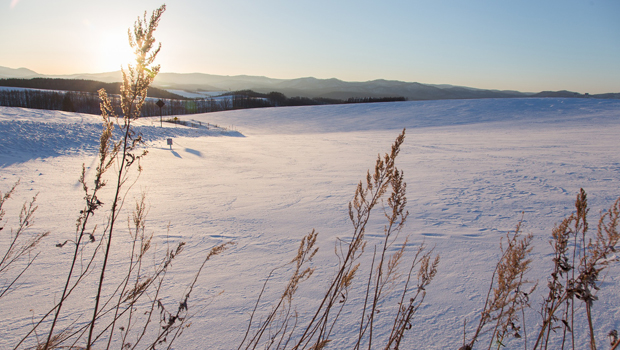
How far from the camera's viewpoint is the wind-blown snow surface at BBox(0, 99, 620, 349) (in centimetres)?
283

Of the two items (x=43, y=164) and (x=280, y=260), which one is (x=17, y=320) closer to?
(x=280, y=260)

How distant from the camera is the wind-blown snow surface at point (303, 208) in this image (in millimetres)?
2830

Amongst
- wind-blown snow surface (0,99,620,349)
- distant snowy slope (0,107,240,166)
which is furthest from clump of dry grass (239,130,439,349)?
distant snowy slope (0,107,240,166)

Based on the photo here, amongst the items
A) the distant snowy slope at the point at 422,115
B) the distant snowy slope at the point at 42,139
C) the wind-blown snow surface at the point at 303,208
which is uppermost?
the distant snowy slope at the point at 422,115

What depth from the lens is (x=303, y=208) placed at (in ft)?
19.0

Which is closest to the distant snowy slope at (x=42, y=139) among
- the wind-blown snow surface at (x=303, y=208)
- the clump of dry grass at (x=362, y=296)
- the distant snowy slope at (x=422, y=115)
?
the wind-blown snow surface at (x=303, y=208)

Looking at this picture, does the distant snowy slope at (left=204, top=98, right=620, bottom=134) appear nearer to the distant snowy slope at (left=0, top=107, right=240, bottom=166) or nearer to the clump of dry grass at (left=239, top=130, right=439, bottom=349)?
the distant snowy slope at (left=0, top=107, right=240, bottom=166)

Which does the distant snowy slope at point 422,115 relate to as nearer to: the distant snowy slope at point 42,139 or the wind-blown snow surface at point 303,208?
the wind-blown snow surface at point 303,208

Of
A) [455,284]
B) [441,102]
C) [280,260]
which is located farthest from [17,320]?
[441,102]

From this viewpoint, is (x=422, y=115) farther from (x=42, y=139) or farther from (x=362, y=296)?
(x=362, y=296)

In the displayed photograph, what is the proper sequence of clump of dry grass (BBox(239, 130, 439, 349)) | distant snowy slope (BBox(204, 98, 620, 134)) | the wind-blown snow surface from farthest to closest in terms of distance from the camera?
distant snowy slope (BBox(204, 98, 620, 134))
the wind-blown snow surface
clump of dry grass (BBox(239, 130, 439, 349))

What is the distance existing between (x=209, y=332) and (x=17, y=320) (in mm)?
1595

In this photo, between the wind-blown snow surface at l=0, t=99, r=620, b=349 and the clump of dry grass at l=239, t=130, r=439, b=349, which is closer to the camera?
the clump of dry grass at l=239, t=130, r=439, b=349

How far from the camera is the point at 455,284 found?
3258 mm
